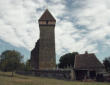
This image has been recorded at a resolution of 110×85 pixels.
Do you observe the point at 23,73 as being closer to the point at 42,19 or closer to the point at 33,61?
the point at 33,61

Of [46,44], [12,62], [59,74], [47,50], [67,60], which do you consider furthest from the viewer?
[67,60]

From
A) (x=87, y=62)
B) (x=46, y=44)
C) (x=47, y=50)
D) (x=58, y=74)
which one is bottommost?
(x=58, y=74)

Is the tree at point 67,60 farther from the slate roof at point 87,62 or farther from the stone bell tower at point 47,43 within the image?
the slate roof at point 87,62

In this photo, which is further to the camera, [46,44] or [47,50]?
[46,44]

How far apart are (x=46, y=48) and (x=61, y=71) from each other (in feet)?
45.8

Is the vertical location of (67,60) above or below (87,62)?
above

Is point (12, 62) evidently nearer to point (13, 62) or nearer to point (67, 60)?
point (13, 62)

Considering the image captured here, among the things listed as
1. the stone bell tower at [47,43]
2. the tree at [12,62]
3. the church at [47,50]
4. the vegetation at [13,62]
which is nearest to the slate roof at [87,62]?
the church at [47,50]

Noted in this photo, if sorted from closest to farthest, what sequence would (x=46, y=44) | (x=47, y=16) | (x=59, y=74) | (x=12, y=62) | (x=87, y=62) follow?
(x=12, y=62) → (x=59, y=74) → (x=87, y=62) → (x=46, y=44) → (x=47, y=16)

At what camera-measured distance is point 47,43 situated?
163 ft

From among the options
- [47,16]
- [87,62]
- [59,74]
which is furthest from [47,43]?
[87,62]

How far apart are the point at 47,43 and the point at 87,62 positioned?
50.6 ft

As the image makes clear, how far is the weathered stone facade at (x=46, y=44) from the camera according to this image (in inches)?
1923

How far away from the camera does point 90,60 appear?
39.8 m
